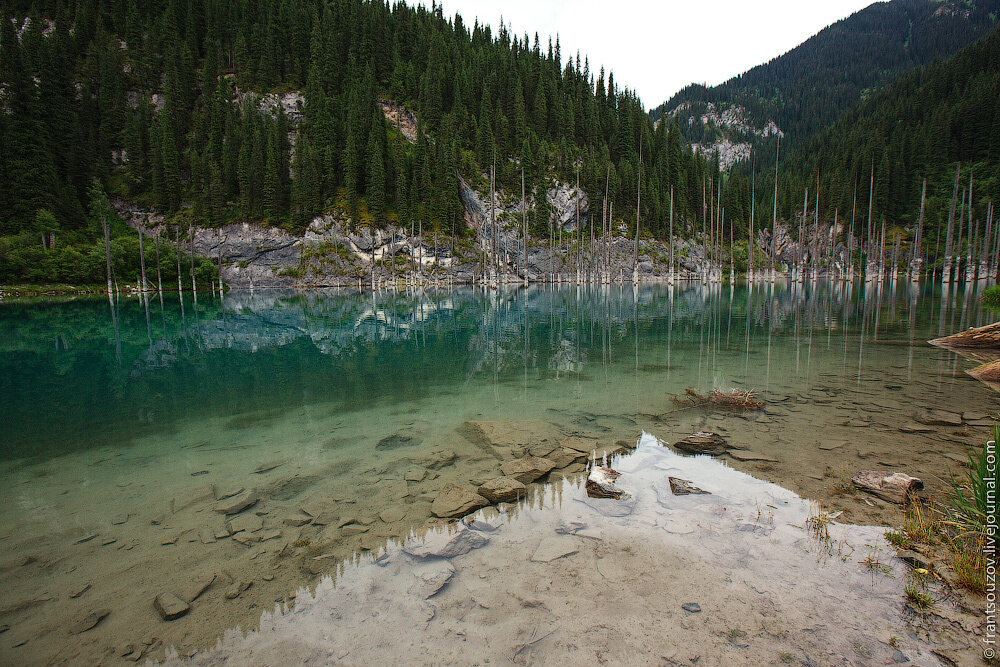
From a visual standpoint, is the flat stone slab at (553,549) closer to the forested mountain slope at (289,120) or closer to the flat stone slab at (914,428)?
the flat stone slab at (914,428)

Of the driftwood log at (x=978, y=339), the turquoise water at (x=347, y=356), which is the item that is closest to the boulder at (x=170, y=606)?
the turquoise water at (x=347, y=356)

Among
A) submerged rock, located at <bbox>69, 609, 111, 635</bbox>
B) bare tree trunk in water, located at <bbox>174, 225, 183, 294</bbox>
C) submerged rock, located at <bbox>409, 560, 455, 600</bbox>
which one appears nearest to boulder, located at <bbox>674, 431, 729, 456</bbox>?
submerged rock, located at <bbox>409, 560, 455, 600</bbox>

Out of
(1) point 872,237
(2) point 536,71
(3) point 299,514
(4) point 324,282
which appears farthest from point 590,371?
(2) point 536,71

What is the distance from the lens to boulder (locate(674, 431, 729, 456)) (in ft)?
24.8

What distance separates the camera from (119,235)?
72562 millimetres

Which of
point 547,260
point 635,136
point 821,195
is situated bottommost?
point 547,260

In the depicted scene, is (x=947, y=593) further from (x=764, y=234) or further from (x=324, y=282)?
(x=764, y=234)

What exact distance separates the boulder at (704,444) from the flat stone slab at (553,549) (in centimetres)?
359

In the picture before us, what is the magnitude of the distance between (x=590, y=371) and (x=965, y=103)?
136 meters

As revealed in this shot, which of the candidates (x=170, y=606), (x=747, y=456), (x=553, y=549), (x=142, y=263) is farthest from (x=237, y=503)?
(x=142, y=263)

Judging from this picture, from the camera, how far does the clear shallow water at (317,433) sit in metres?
4.83

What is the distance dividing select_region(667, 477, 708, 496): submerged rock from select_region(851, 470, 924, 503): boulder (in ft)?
6.98

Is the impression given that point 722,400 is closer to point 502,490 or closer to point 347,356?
point 502,490

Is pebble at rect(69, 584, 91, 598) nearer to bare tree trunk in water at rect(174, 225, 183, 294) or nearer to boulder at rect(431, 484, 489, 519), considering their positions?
boulder at rect(431, 484, 489, 519)
